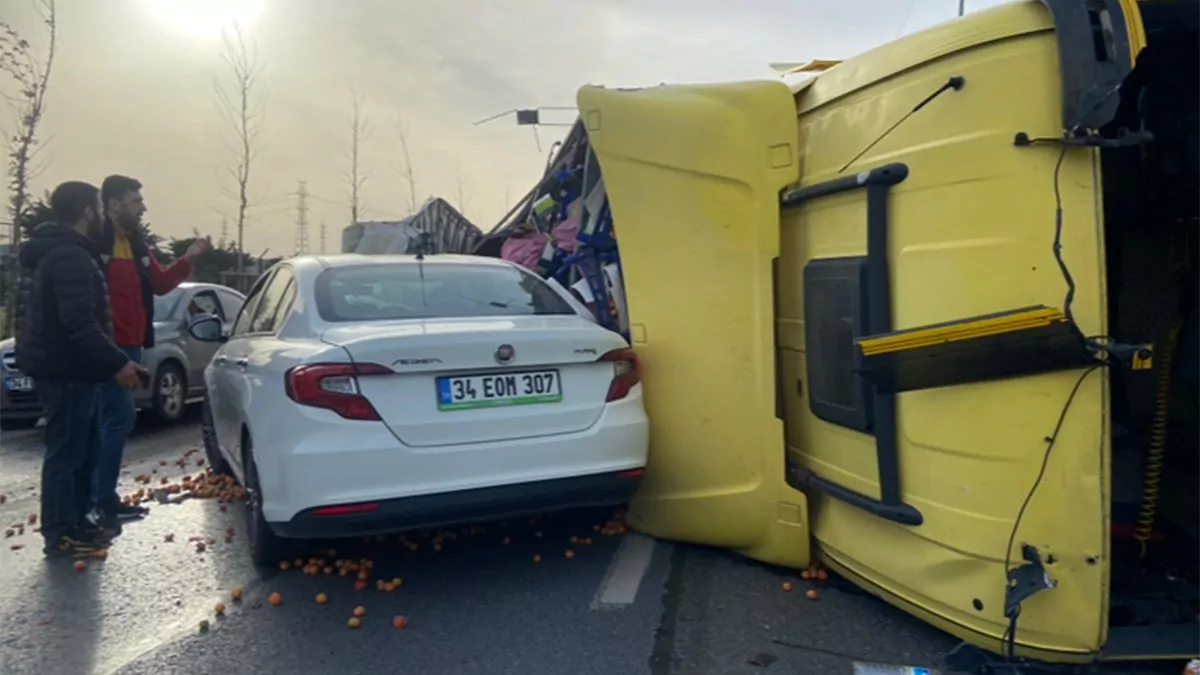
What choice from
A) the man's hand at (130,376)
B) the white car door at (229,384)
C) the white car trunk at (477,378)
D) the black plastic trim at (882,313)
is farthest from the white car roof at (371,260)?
the black plastic trim at (882,313)

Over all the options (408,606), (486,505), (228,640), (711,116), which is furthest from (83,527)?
(711,116)

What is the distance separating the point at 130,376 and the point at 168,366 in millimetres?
4727

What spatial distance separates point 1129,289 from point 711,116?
6.39 ft

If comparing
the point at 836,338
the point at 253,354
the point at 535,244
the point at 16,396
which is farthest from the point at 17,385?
the point at 836,338

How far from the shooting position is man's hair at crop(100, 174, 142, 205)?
16.8 feet

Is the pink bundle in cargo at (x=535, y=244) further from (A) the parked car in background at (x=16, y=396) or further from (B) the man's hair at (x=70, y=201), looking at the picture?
(A) the parked car in background at (x=16, y=396)

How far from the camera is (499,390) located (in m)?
3.54

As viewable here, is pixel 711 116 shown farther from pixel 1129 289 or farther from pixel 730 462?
pixel 1129 289

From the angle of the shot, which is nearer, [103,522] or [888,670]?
[888,670]

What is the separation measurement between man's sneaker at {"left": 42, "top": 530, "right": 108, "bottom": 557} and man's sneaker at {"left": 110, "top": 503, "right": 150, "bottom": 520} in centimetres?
62

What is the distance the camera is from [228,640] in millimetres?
3240

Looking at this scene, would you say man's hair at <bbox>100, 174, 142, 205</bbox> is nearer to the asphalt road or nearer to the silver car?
the asphalt road

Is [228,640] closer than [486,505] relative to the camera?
Yes

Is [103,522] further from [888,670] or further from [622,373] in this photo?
[888,670]
